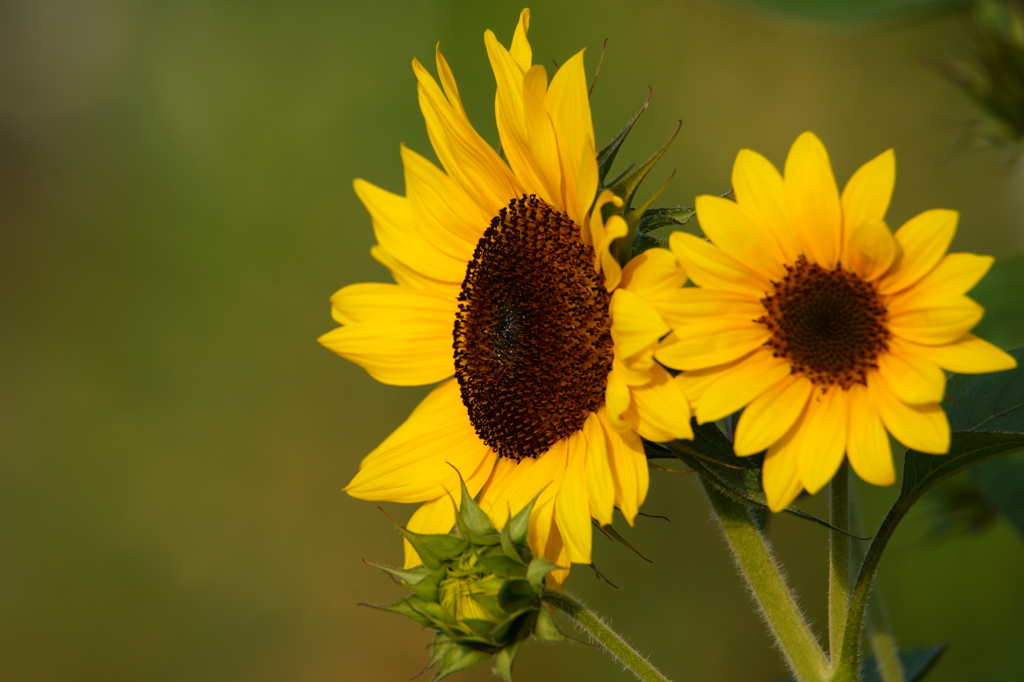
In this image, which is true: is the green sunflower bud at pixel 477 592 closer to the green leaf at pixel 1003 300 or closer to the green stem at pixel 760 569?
the green stem at pixel 760 569

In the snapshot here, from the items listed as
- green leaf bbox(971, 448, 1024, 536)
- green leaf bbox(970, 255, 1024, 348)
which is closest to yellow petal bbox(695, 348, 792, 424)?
green leaf bbox(971, 448, 1024, 536)

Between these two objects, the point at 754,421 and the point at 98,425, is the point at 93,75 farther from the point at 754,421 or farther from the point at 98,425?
the point at 754,421

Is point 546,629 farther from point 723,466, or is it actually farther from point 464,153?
point 464,153

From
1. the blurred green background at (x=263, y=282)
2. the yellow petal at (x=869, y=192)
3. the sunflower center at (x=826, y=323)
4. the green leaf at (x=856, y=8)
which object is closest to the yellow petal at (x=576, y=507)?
the sunflower center at (x=826, y=323)

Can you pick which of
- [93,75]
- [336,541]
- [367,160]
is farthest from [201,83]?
[336,541]

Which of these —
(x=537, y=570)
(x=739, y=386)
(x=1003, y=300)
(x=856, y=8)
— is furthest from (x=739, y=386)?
(x=856, y=8)
